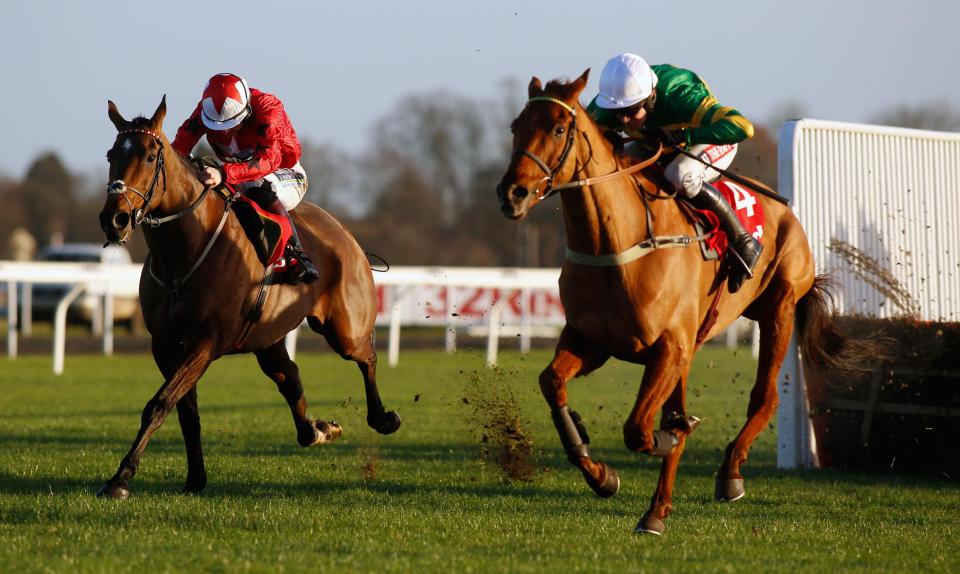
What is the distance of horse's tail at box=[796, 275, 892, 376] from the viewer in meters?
7.30

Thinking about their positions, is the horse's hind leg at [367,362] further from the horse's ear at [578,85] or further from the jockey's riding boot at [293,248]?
the horse's ear at [578,85]

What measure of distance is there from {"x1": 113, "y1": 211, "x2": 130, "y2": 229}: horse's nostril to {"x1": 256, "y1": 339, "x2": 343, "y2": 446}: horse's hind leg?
1802 millimetres

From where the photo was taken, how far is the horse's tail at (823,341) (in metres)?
7.30

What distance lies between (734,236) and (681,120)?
64 centimetres

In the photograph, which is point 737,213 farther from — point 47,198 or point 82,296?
point 47,198

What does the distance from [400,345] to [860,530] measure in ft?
59.3

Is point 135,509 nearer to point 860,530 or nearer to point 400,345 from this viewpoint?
point 860,530

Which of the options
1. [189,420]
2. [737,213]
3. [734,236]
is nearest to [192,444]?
[189,420]

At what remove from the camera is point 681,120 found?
5.99 meters

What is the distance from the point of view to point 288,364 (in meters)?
7.38

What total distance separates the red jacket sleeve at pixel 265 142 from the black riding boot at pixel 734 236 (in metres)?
2.26

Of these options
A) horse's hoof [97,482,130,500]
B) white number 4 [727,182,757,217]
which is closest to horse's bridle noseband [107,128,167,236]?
horse's hoof [97,482,130,500]

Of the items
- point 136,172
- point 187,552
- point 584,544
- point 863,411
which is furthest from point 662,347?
point 863,411

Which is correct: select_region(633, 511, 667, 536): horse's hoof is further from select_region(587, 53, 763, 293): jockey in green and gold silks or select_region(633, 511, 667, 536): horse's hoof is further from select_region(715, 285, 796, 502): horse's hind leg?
select_region(587, 53, 763, 293): jockey in green and gold silks
